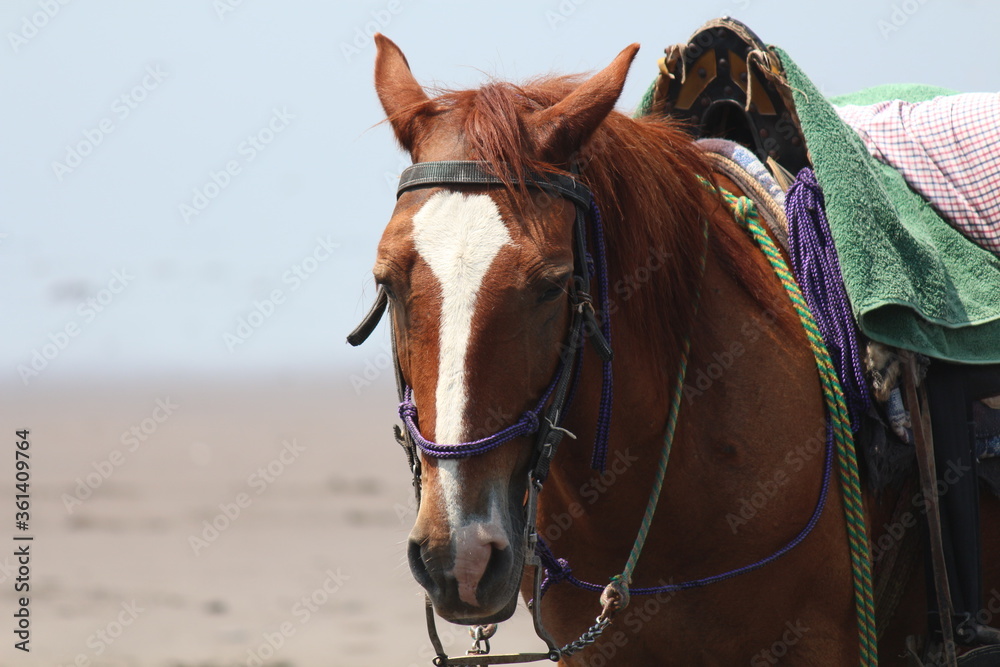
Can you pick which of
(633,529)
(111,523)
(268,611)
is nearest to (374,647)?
(268,611)

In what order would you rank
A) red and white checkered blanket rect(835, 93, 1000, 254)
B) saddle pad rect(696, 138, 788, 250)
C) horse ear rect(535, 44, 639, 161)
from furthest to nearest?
red and white checkered blanket rect(835, 93, 1000, 254)
saddle pad rect(696, 138, 788, 250)
horse ear rect(535, 44, 639, 161)

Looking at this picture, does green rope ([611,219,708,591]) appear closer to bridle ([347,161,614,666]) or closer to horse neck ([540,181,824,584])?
horse neck ([540,181,824,584])

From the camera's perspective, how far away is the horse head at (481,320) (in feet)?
6.39

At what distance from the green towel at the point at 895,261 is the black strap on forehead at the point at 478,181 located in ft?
2.66

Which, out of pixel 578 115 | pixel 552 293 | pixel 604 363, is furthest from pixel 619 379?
pixel 578 115

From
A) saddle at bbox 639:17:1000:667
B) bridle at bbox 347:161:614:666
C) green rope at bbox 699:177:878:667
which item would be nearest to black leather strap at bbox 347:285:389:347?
bridle at bbox 347:161:614:666

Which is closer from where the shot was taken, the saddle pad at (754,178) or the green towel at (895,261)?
the green towel at (895,261)

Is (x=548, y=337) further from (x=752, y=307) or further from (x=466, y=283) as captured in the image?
(x=752, y=307)

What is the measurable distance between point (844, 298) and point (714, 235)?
39 cm

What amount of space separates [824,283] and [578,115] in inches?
36.6

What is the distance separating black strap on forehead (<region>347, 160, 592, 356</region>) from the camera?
210 cm

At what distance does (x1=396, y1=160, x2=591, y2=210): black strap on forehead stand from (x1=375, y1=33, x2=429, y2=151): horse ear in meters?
0.17

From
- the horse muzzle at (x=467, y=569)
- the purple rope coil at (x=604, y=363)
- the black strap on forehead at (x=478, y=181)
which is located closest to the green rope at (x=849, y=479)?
the purple rope coil at (x=604, y=363)

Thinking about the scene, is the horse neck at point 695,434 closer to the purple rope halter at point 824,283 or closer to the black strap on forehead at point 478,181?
the purple rope halter at point 824,283
